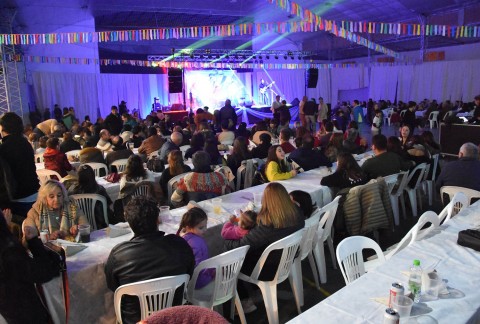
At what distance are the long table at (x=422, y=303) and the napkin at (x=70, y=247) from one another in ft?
5.35

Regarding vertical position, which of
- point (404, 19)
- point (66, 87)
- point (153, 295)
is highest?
point (404, 19)

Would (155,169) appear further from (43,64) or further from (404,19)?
(404,19)

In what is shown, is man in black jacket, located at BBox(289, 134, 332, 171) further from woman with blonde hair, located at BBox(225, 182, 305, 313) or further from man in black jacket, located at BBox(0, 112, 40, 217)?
man in black jacket, located at BBox(0, 112, 40, 217)

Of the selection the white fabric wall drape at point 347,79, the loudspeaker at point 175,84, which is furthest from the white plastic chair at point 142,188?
the white fabric wall drape at point 347,79

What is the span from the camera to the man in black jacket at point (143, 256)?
2.24 meters

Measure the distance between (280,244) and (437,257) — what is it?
0.97 meters

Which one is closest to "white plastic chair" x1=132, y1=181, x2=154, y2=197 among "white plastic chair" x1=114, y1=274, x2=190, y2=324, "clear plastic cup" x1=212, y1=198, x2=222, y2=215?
"clear plastic cup" x1=212, y1=198, x2=222, y2=215

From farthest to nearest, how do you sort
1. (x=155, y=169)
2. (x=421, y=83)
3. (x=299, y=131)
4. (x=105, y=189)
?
(x=421, y=83)
(x=299, y=131)
(x=155, y=169)
(x=105, y=189)

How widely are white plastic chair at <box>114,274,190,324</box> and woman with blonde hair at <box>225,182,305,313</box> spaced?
2.31 ft

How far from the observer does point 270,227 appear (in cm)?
285

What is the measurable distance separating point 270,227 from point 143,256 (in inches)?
38.4

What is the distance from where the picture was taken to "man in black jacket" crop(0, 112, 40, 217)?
3.54 meters

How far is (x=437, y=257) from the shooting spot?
2461 mm

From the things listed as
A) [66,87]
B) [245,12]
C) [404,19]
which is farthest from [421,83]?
[66,87]
